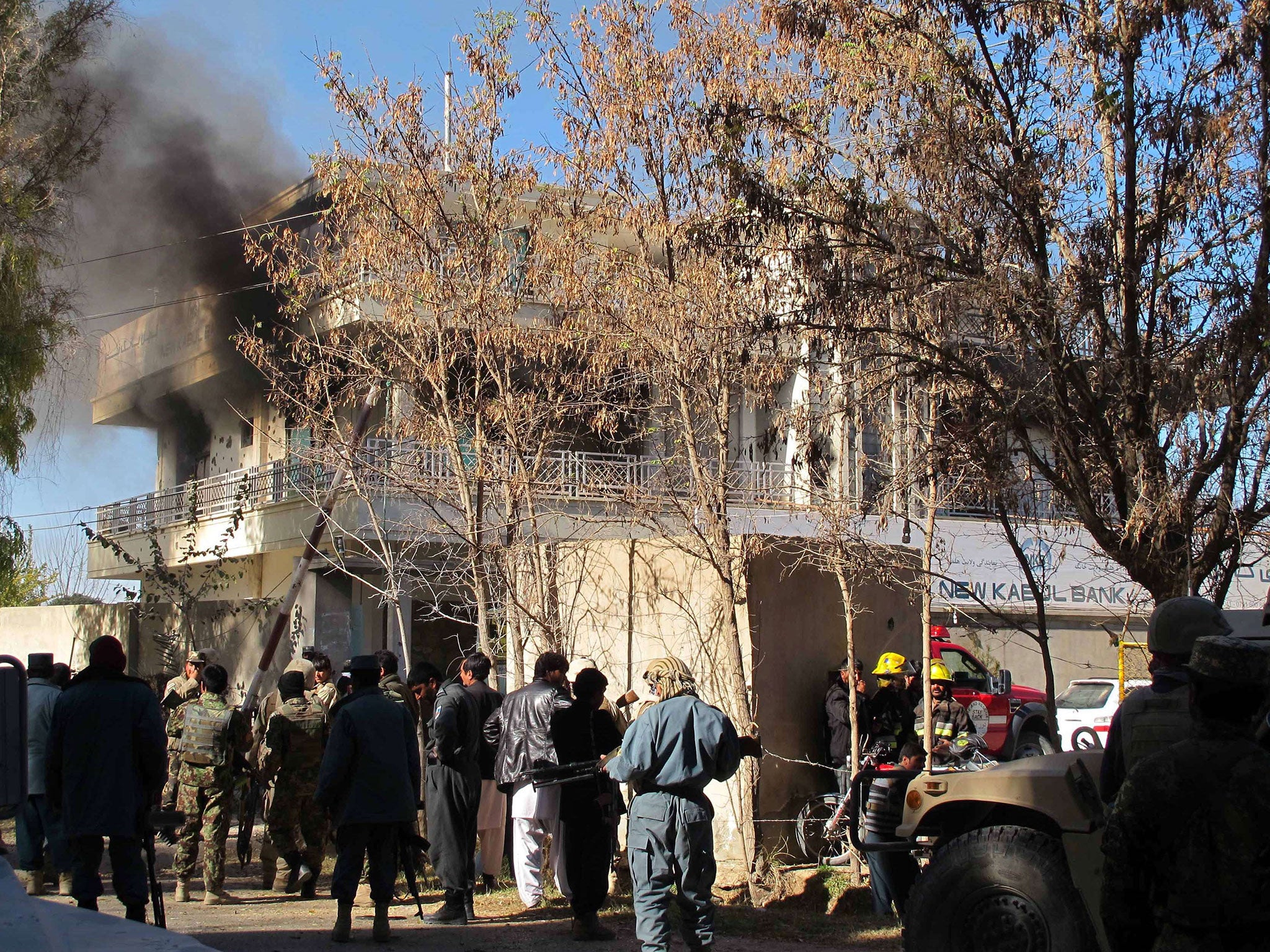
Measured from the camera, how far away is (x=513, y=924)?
8234 mm

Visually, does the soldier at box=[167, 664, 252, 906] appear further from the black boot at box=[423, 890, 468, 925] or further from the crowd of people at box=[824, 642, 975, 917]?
the crowd of people at box=[824, 642, 975, 917]

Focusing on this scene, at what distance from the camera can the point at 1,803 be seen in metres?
4.36

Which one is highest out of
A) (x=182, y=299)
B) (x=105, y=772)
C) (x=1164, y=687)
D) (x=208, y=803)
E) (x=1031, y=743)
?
(x=182, y=299)

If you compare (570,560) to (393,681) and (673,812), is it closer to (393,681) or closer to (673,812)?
(393,681)

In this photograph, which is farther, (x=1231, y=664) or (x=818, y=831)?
(x=818, y=831)

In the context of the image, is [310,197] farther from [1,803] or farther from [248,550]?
[1,803]

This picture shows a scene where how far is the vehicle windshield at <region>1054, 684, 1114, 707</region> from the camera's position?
1842 centimetres

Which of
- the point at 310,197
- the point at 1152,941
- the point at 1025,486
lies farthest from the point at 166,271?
the point at 1152,941

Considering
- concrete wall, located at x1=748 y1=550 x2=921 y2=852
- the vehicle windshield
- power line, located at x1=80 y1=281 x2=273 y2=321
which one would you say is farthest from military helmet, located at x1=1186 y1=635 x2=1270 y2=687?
power line, located at x1=80 y1=281 x2=273 y2=321

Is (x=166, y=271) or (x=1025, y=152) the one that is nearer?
(x=1025, y=152)

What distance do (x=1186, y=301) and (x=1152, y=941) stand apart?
530 cm

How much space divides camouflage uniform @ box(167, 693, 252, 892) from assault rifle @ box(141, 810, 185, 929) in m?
2.27

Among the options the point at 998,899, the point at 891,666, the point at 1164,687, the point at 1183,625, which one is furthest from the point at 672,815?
the point at 891,666

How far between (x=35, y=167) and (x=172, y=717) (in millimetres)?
8436
